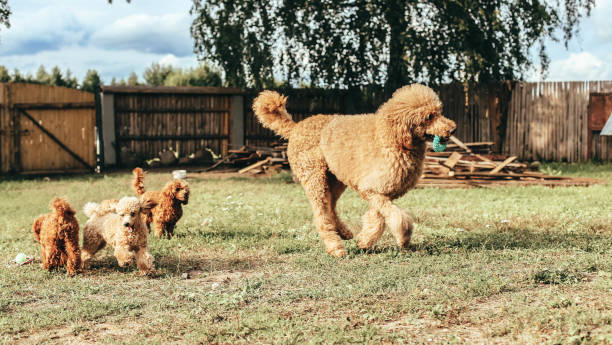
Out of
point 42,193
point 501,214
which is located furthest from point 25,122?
point 501,214

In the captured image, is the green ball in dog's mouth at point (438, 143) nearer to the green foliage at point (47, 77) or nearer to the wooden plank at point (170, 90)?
the wooden plank at point (170, 90)

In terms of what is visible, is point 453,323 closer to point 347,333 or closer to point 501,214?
point 347,333

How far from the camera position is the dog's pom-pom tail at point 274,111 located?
6.75 m

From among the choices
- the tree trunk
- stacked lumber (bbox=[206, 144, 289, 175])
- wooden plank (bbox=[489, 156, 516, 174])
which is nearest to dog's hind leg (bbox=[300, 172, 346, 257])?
wooden plank (bbox=[489, 156, 516, 174])

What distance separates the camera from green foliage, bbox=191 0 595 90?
16.7 m

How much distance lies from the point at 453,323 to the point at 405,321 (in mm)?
356

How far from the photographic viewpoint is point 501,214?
9.05m

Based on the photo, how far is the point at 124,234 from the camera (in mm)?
5578

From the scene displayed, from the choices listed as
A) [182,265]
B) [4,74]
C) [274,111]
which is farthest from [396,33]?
[4,74]

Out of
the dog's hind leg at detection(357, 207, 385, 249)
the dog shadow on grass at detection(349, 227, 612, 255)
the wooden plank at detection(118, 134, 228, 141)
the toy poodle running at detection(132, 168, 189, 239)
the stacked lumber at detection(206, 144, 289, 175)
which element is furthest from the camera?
the wooden plank at detection(118, 134, 228, 141)

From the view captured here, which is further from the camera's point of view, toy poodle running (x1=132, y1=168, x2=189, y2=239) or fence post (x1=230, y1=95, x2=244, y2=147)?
fence post (x1=230, y1=95, x2=244, y2=147)

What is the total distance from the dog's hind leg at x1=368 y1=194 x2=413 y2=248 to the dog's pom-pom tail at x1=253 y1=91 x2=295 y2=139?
4.99ft

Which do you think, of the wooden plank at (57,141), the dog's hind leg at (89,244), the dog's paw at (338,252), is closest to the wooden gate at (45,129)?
the wooden plank at (57,141)

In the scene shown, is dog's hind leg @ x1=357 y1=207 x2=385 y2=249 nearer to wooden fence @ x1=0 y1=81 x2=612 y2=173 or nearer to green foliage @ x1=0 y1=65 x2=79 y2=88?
wooden fence @ x1=0 y1=81 x2=612 y2=173
